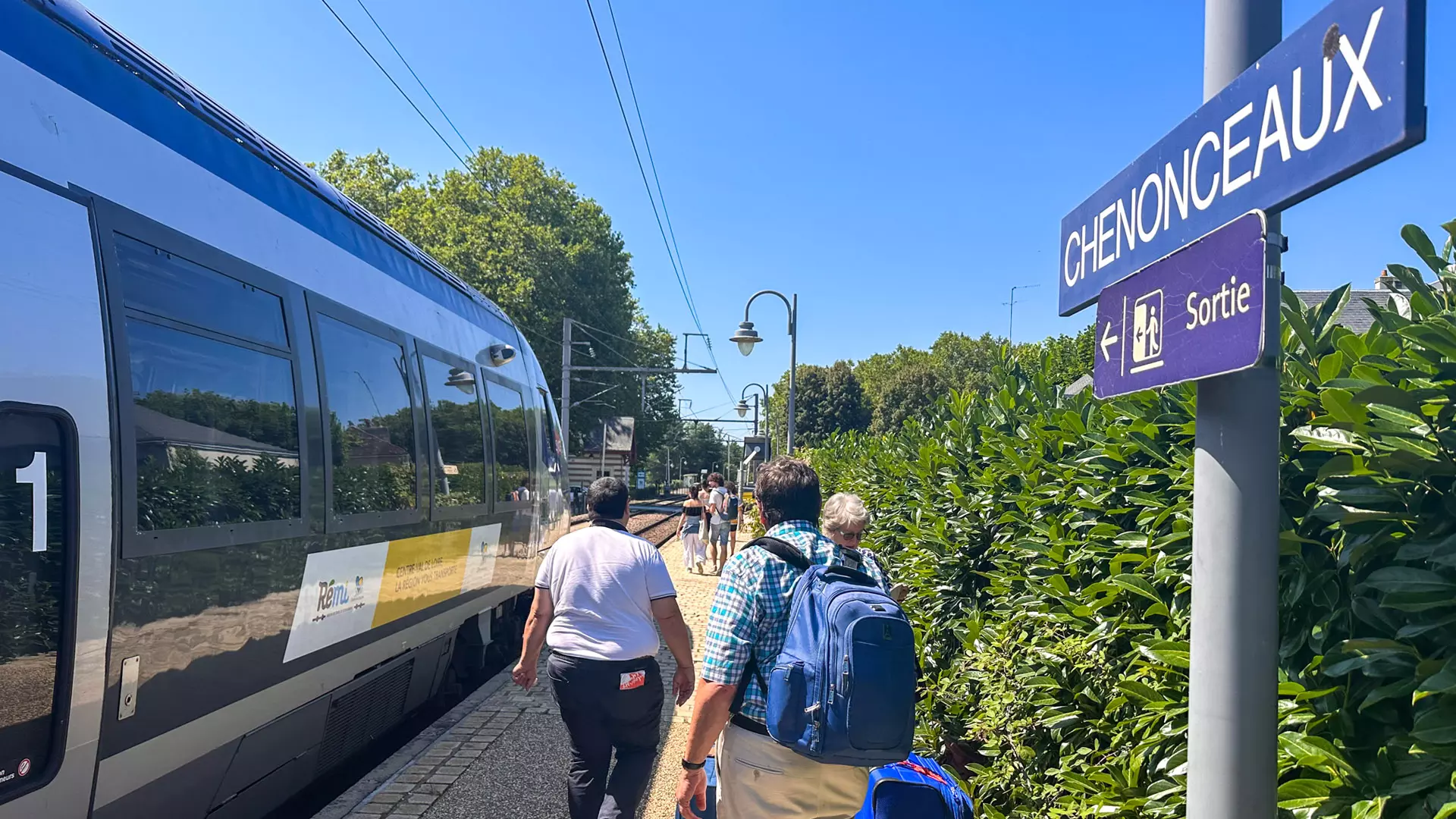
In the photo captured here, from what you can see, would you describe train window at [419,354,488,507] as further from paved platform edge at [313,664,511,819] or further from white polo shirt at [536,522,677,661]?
white polo shirt at [536,522,677,661]

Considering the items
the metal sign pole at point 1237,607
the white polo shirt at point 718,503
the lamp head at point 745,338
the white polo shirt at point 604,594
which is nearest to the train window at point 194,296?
the white polo shirt at point 604,594

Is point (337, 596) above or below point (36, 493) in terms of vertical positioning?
below

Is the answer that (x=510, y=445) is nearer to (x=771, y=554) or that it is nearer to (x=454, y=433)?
(x=454, y=433)

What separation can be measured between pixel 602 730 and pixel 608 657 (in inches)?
12.8

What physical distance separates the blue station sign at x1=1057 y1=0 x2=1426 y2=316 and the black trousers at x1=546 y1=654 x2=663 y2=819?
99.6 inches

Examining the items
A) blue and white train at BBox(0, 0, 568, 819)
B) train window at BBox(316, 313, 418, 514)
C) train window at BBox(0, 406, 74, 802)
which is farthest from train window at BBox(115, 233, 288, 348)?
train window at BBox(0, 406, 74, 802)

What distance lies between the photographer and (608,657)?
12.4ft

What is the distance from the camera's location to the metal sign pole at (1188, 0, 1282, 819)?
66.4 inches

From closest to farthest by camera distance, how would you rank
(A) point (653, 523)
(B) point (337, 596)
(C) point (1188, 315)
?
(C) point (1188, 315) → (B) point (337, 596) → (A) point (653, 523)

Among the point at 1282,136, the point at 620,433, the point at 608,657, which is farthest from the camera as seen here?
the point at 620,433

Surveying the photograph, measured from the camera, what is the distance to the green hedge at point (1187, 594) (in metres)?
1.80

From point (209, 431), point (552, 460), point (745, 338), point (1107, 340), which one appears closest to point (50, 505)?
point (209, 431)

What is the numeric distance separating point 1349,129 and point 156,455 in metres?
3.58

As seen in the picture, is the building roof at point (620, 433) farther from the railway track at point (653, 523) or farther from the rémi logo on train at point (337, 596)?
the rémi logo on train at point (337, 596)
